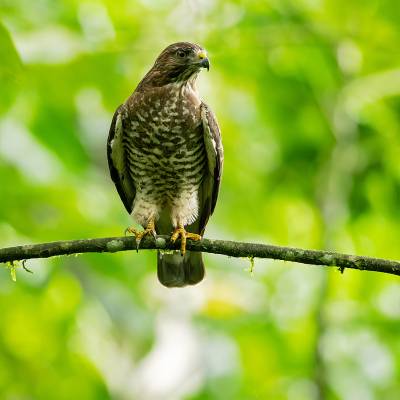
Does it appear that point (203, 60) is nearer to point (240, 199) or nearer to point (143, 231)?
point (143, 231)

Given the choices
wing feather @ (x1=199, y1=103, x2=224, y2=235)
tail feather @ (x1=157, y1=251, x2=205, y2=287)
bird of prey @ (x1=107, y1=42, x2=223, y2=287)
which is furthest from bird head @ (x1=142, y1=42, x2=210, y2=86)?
tail feather @ (x1=157, y1=251, x2=205, y2=287)

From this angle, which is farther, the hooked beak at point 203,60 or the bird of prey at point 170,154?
the hooked beak at point 203,60

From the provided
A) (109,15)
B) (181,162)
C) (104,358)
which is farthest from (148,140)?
(104,358)

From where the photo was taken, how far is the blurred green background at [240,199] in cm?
505

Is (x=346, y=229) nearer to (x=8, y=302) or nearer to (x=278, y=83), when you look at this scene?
(x=278, y=83)

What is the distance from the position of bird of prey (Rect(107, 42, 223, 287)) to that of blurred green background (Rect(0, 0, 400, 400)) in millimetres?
253

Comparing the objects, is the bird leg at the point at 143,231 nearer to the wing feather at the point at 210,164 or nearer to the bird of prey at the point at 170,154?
the bird of prey at the point at 170,154

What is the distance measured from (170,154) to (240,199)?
1539mm

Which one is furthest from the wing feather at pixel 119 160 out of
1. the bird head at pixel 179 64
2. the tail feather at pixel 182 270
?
the tail feather at pixel 182 270

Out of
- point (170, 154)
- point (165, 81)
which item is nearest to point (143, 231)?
point (170, 154)

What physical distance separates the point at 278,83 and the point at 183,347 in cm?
230

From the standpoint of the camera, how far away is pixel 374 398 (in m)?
5.29

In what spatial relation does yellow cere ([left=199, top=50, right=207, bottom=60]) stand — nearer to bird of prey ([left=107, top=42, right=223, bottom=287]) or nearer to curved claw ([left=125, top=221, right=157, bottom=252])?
bird of prey ([left=107, top=42, right=223, bottom=287])

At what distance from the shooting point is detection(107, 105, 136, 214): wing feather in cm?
502
